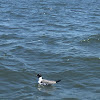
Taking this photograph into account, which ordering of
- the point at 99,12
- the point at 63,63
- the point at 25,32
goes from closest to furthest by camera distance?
the point at 63,63, the point at 25,32, the point at 99,12

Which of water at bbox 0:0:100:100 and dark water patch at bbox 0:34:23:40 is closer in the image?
water at bbox 0:0:100:100

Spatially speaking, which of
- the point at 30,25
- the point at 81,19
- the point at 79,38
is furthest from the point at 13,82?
the point at 81,19

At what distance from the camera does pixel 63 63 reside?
1967cm

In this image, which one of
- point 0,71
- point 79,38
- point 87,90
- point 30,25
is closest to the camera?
point 87,90

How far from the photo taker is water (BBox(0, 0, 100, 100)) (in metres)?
15.7

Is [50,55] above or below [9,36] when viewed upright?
below

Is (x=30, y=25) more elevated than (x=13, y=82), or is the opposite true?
(x=30, y=25)

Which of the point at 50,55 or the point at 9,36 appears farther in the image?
the point at 9,36

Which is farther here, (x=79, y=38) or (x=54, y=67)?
(x=79, y=38)

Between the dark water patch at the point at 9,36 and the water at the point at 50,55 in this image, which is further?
the dark water patch at the point at 9,36

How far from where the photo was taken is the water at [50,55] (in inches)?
617

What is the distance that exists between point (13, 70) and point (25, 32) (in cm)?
1006

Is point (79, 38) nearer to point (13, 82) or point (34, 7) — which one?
point (13, 82)

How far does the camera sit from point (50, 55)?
2122 centimetres
